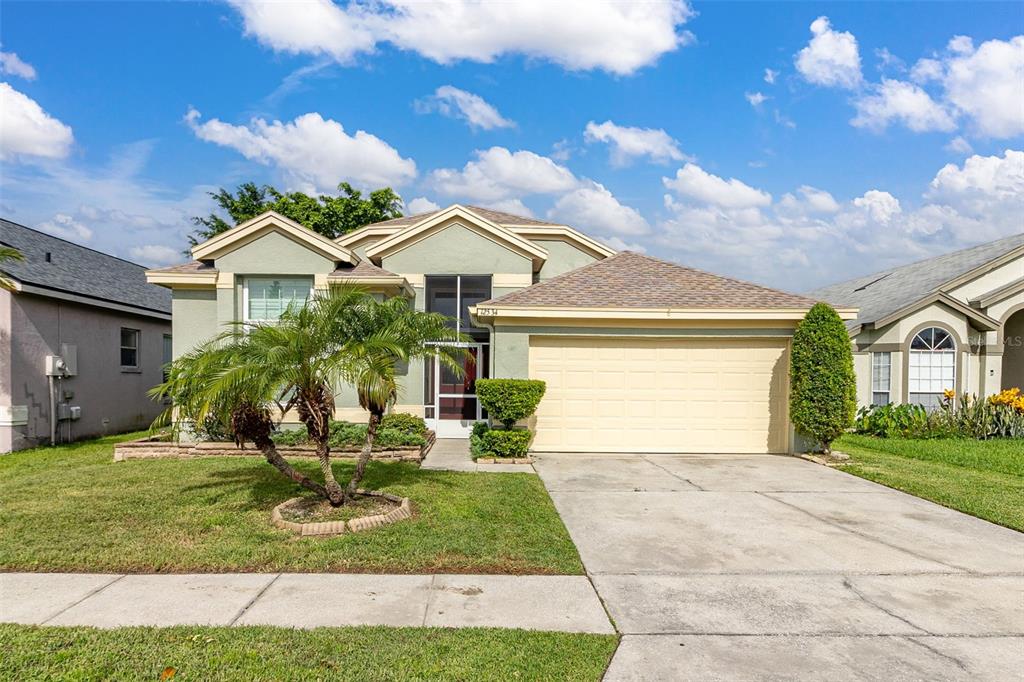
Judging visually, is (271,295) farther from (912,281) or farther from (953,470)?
(912,281)

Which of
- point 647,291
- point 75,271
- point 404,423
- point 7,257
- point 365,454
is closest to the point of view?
point 365,454

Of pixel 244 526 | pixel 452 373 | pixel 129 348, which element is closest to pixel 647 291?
pixel 452 373

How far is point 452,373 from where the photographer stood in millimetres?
13703

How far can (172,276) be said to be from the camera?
12.3 m

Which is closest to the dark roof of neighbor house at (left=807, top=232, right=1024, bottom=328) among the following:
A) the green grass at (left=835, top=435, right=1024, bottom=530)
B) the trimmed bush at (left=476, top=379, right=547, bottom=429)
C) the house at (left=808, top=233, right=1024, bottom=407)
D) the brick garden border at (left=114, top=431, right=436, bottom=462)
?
the house at (left=808, top=233, right=1024, bottom=407)

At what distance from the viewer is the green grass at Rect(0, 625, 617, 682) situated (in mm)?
3445

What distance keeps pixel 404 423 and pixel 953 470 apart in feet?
36.3

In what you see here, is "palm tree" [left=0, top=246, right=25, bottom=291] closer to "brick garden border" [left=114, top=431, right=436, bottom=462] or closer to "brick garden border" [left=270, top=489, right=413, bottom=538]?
"brick garden border" [left=114, top=431, right=436, bottom=462]

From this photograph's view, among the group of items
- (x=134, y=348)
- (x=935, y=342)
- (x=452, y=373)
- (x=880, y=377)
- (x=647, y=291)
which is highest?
(x=647, y=291)

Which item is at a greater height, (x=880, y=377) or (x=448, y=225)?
(x=448, y=225)

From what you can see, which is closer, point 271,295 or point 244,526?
point 244,526

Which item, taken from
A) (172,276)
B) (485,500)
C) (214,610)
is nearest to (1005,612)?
(485,500)

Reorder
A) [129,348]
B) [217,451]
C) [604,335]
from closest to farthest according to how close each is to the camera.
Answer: [217,451], [604,335], [129,348]

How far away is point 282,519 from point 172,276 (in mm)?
8444
